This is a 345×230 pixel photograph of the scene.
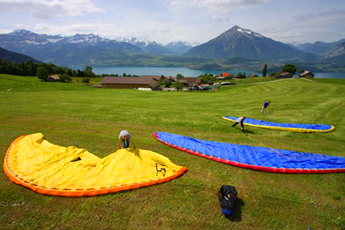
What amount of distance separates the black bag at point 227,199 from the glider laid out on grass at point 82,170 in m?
2.54

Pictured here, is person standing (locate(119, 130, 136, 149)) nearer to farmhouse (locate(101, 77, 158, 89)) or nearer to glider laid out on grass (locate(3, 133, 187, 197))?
glider laid out on grass (locate(3, 133, 187, 197))

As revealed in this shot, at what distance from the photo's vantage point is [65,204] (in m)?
7.74

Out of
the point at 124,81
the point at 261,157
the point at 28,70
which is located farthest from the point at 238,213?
the point at 28,70

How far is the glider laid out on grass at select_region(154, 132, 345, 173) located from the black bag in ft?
9.90

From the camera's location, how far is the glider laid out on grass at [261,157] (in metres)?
10.5

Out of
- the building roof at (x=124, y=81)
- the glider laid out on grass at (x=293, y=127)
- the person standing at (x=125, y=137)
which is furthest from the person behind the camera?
the building roof at (x=124, y=81)

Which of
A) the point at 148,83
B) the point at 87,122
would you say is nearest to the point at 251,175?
the point at 87,122

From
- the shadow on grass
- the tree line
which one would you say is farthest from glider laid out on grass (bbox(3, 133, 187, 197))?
the tree line

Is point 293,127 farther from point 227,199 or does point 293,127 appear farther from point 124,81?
point 124,81

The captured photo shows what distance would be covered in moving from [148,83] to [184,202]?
93795 millimetres

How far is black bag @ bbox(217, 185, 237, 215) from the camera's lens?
286 inches

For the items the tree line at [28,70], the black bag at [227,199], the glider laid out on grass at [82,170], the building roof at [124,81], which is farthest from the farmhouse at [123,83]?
the black bag at [227,199]

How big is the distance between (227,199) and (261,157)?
18.0 feet

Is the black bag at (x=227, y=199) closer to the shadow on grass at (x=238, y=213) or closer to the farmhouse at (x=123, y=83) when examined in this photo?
the shadow on grass at (x=238, y=213)
